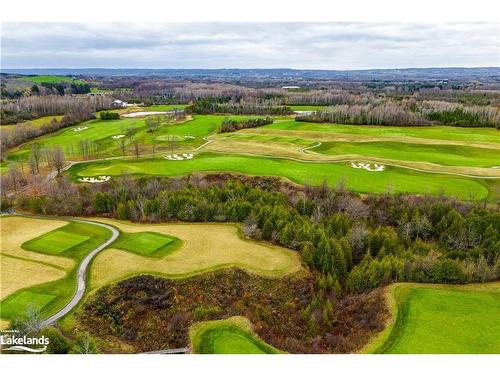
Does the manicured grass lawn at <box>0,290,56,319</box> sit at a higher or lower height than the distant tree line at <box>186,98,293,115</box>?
lower

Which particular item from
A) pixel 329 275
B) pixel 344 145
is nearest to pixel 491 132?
pixel 344 145

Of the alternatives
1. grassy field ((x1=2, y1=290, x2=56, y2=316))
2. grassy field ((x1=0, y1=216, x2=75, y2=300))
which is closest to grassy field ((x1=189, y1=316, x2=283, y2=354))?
grassy field ((x1=2, y1=290, x2=56, y2=316))

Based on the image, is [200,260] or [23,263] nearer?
[23,263]

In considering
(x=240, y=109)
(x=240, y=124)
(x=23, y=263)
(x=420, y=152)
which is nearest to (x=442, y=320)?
(x=23, y=263)

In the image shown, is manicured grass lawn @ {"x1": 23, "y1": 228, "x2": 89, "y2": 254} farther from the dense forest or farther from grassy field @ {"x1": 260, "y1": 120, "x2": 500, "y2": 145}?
grassy field @ {"x1": 260, "y1": 120, "x2": 500, "y2": 145}

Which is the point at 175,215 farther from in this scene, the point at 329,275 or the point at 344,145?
the point at 344,145

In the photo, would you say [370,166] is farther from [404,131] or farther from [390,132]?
[404,131]

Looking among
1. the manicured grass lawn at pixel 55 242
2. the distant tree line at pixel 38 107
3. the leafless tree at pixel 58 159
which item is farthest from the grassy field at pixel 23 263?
the distant tree line at pixel 38 107

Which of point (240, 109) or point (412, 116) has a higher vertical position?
point (240, 109)
